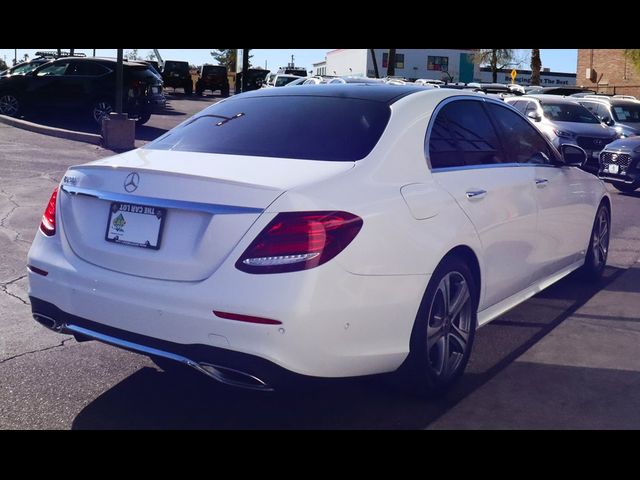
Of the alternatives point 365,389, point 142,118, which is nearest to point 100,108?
point 142,118

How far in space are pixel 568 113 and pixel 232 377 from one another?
16218mm

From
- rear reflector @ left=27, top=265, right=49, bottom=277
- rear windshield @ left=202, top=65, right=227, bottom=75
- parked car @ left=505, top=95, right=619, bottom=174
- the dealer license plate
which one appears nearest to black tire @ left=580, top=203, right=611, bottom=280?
the dealer license plate

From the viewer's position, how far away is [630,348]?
5.27 meters

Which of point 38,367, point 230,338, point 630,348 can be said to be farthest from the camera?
point 630,348

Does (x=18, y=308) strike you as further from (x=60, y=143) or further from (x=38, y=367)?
(x=60, y=143)

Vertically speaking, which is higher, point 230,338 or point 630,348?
point 230,338

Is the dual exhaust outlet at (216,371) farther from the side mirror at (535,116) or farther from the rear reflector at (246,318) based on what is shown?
the side mirror at (535,116)

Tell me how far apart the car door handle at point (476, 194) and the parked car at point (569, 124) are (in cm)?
1265

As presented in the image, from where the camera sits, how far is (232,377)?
3.48m

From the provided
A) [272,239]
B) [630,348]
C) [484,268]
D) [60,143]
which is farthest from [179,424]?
[60,143]

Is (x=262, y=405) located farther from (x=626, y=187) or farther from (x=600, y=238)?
(x=626, y=187)
